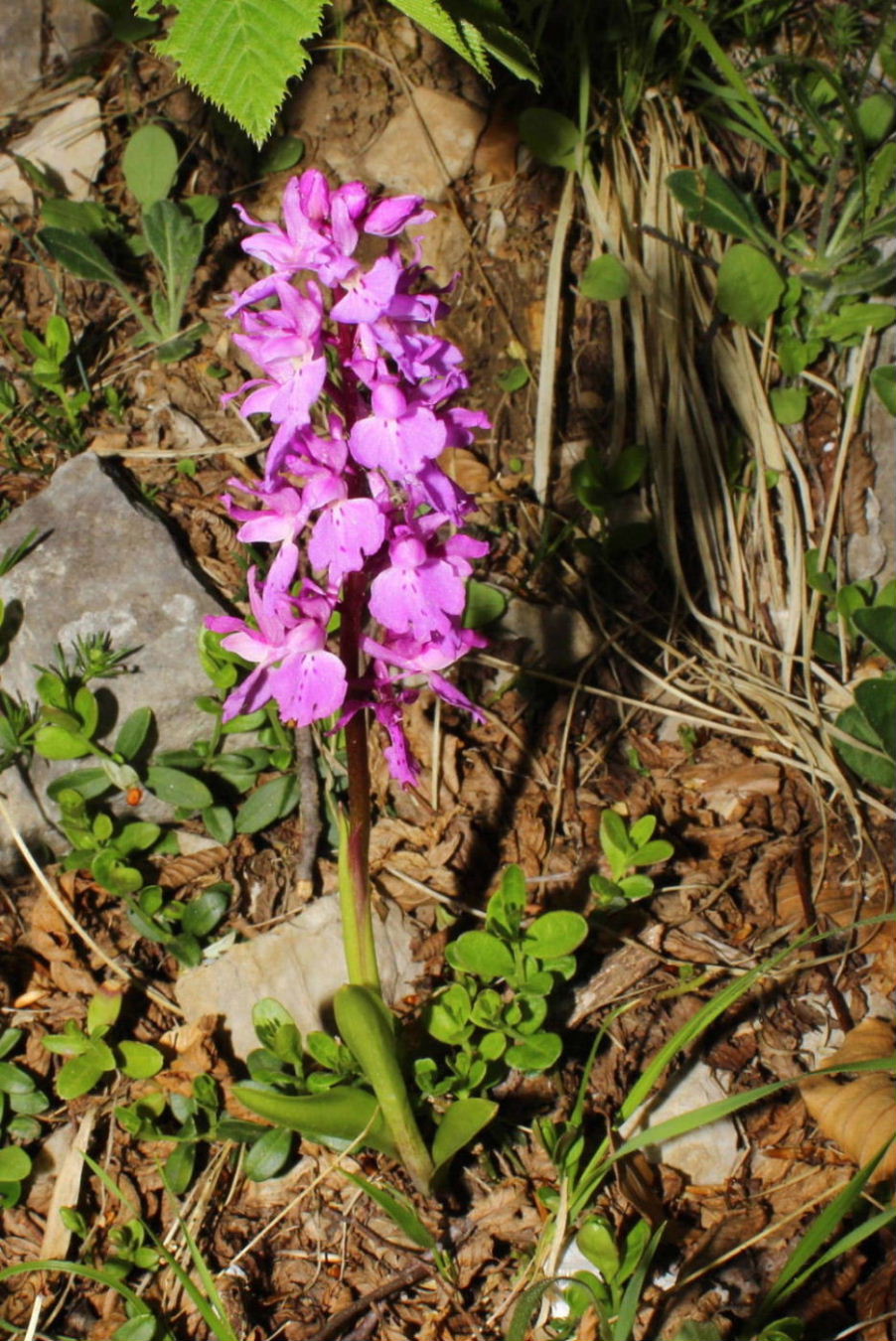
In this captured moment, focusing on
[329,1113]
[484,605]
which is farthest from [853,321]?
[329,1113]

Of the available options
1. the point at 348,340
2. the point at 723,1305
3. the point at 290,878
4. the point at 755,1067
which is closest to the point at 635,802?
the point at 755,1067

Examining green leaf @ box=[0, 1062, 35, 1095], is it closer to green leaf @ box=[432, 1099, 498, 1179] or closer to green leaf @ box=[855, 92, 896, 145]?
green leaf @ box=[432, 1099, 498, 1179]

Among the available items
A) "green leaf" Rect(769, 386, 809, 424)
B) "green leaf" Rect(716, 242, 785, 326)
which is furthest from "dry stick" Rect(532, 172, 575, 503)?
"green leaf" Rect(769, 386, 809, 424)

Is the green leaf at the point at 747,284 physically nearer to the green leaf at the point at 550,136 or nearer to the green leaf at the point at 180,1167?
the green leaf at the point at 550,136

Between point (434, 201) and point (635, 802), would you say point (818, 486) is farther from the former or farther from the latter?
point (434, 201)

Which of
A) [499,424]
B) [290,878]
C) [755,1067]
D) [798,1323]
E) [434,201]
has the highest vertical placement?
[434,201]

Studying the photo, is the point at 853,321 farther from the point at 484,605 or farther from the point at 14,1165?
the point at 14,1165
